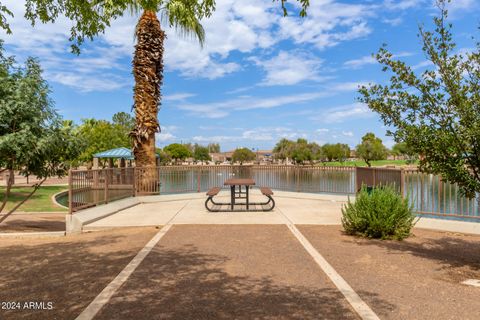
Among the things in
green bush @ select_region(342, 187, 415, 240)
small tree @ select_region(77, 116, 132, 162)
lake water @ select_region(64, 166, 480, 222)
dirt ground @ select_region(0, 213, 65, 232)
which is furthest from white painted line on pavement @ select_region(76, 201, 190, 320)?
small tree @ select_region(77, 116, 132, 162)

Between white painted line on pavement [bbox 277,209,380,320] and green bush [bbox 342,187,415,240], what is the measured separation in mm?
1399

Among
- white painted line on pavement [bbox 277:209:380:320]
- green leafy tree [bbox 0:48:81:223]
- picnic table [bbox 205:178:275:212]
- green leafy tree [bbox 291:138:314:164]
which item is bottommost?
white painted line on pavement [bbox 277:209:380:320]

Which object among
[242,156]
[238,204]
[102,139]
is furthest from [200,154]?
[238,204]

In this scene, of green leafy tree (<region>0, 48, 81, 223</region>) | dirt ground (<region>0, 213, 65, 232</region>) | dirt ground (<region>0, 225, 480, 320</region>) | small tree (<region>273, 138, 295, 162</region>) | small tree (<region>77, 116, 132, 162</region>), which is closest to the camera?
dirt ground (<region>0, 225, 480, 320</region>)

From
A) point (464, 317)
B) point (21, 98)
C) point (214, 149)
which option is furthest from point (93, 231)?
point (214, 149)

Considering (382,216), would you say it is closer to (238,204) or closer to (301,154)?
(238,204)

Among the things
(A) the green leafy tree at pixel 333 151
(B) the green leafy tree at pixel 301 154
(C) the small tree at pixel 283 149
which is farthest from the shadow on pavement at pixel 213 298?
(A) the green leafy tree at pixel 333 151

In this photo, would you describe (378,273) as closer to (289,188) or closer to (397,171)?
(397,171)

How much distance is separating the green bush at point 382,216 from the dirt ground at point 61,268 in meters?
4.61

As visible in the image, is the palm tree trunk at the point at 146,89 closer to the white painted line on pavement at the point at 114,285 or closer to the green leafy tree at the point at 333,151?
the white painted line on pavement at the point at 114,285

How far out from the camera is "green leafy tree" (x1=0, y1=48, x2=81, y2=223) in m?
6.59

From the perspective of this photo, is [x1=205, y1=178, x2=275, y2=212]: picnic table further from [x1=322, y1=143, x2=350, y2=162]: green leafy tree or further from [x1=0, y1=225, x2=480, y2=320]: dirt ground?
[x1=322, y1=143, x2=350, y2=162]: green leafy tree

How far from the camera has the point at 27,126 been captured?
6.70 meters

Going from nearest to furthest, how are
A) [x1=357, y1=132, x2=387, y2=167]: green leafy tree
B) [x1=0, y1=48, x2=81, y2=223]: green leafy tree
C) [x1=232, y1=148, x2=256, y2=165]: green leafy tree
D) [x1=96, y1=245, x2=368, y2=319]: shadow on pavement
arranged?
1. [x1=96, y1=245, x2=368, y2=319]: shadow on pavement
2. [x1=0, y1=48, x2=81, y2=223]: green leafy tree
3. [x1=357, y1=132, x2=387, y2=167]: green leafy tree
4. [x1=232, y1=148, x2=256, y2=165]: green leafy tree
